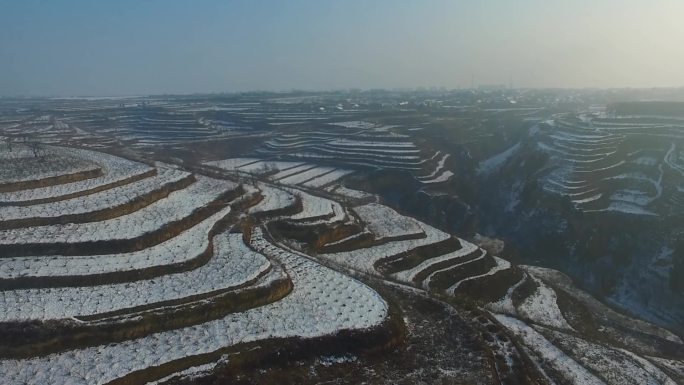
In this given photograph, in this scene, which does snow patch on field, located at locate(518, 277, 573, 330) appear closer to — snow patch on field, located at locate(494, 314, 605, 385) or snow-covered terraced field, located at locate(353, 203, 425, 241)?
snow patch on field, located at locate(494, 314, 605, 385)

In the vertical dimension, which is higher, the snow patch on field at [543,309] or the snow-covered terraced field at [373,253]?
the snow-covered terraced field at [373,253]

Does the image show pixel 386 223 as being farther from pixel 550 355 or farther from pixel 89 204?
pixel 89 204

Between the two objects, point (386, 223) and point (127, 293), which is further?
point (386, 223)

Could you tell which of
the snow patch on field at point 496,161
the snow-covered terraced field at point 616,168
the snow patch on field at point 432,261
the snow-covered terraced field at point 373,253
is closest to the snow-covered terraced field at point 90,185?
the snow-covered terraced field at point 373,253

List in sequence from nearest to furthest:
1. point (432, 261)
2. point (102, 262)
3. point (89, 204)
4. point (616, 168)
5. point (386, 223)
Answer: point (102, 262) → point (89, 204) → point (432, 261) → point (386, 223) → point (616, 168)

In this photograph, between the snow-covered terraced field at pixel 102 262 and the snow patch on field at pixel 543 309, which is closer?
the snow-covered terraced field at pixel 102 262

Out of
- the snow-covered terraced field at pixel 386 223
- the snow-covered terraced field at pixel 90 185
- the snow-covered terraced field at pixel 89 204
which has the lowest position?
the snow-covered terraced field at pixel 386 223

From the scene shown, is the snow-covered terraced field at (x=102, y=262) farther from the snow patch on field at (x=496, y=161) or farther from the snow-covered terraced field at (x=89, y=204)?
the snow patch on field at (x=496, y=161)

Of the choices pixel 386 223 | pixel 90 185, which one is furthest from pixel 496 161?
pixel 90 185

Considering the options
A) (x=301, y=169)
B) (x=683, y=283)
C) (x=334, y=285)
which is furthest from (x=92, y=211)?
(x=683, y=283)

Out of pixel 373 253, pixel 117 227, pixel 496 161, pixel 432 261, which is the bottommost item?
pixel 432 261

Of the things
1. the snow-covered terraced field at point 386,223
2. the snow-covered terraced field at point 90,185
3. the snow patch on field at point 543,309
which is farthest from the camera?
the snow-covered terraced field at point 386,223
